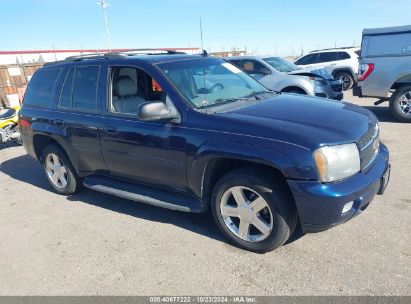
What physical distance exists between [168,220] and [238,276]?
4.49 feet

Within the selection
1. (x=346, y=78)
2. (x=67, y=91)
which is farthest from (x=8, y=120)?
(x=346, y=78)

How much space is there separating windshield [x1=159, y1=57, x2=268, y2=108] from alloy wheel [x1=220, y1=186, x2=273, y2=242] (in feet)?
3.20

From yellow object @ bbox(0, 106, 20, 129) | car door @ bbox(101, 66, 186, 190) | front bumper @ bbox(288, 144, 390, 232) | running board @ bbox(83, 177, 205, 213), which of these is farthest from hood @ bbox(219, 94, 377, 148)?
yellow object @ bbox(0, 106, 20, 129)

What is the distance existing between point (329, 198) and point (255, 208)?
0.71 metres

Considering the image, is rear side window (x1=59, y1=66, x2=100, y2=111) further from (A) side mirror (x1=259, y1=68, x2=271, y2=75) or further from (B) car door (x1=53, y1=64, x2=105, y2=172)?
(A) side mirror (x1=259, y1=68, x2=271, y2=75)

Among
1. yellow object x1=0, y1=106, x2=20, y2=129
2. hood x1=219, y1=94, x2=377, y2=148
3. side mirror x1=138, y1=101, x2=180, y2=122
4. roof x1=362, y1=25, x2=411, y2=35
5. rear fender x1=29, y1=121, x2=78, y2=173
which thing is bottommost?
yellow object x1=0, y1=106, x2=20, y2=129

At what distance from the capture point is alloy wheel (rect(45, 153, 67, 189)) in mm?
5188

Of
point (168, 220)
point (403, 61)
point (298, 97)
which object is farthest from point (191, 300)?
point (403, 61)

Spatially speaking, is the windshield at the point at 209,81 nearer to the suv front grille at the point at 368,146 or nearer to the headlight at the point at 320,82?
the suv front grille at the point at 368,146

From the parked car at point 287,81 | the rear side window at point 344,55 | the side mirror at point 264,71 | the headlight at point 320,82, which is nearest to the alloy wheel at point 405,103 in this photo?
the parked car at point 287,81

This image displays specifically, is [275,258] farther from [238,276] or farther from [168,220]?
[168,220]

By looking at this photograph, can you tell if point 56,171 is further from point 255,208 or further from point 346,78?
point 346,78

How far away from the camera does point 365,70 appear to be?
8.47 metres

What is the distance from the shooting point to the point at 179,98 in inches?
142
